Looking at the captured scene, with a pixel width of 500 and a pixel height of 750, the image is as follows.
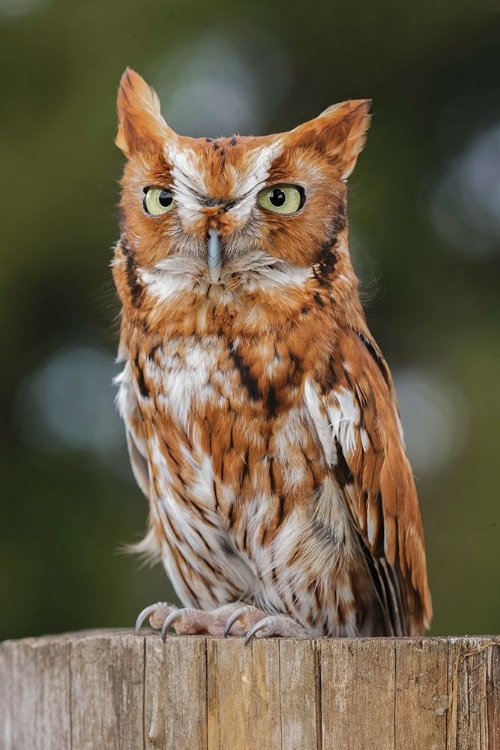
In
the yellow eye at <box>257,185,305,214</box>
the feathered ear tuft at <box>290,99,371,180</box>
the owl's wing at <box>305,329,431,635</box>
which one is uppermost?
the feathered ear tuft at <box>290,99,371,180</box>

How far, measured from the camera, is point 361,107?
2.16 meters

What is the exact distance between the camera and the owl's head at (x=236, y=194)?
1.92 metres

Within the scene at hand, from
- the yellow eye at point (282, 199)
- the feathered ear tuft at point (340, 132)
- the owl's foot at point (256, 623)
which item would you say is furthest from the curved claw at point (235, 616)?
the feathered ear tuft at point (340, 132)

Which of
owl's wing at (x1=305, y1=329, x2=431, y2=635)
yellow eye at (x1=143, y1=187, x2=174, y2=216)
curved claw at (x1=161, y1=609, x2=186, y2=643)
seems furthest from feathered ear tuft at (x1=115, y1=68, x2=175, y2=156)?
curved claw at (x1=161, y1=609, x2=186, y2=643)

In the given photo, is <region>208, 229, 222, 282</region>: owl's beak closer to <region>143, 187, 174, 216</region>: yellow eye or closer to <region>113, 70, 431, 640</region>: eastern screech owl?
<region>113, 70, 431, 640</region>: eastern screech owl

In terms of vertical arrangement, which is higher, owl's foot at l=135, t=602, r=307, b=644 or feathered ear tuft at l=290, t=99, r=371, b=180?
feathered ear tuft at l=290, t=99, r=371, b=180

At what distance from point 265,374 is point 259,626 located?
560 millimetres

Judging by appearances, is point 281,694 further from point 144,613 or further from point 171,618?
point 144,613

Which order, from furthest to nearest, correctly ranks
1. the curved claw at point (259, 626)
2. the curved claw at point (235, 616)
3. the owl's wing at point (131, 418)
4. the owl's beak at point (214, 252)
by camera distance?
the owl's wing at point (131, 418)
the curved claw at point (235, 616)
the owl's beak at point (214, 252)
the curved claw at point (259, 626)

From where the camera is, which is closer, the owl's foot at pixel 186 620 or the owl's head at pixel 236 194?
the owl's head at pixel 236 194

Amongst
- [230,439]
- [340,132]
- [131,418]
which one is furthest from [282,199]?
[131,418]

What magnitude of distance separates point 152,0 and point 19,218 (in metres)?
1.16

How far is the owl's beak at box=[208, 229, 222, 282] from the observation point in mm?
A: 1899

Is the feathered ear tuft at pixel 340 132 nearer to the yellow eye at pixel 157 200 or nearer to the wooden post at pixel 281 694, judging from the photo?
the yellow eye at pixel 157 200
